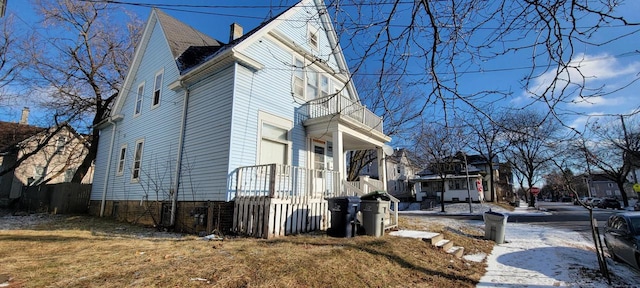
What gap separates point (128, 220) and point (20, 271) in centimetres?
859

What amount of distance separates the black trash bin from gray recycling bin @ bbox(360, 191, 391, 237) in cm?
39

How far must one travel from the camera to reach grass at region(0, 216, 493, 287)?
4.04m

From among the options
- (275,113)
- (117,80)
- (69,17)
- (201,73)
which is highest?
(69,17)

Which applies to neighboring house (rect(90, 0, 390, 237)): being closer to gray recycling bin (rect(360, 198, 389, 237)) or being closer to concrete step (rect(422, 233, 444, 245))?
gray recycling bin (rect(360, 198, 389, 237))

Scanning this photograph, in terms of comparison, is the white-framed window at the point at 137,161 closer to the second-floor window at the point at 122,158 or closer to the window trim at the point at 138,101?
the second-floor window at the point at 122,158

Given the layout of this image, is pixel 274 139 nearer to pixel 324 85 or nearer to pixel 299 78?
pixel 299 78

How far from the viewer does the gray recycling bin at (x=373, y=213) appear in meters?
8.24

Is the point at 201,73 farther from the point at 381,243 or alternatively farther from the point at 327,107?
the point at 381,243

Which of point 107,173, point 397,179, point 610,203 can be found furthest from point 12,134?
point 610,203

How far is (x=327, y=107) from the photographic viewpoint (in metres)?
12.2

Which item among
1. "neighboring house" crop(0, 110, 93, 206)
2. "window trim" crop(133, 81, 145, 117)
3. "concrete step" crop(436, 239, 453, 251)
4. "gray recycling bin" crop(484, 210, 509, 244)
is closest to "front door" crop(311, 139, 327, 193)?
"concrete step" crop(436, 239, 453, 251)

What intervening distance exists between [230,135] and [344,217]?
4081 mm

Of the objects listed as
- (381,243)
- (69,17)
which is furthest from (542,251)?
(69,17)

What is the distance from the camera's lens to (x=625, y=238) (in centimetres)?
735
